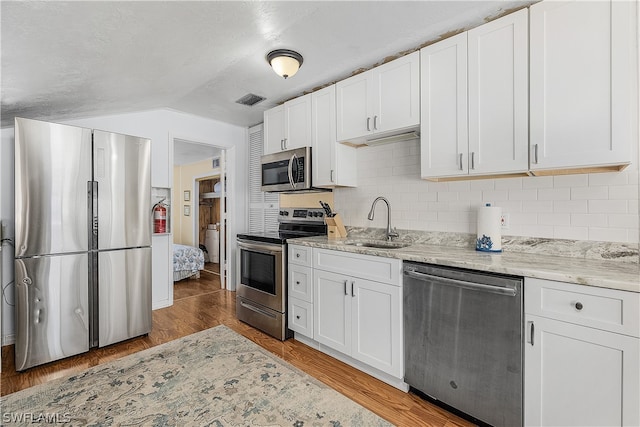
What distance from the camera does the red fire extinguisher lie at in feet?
11.6

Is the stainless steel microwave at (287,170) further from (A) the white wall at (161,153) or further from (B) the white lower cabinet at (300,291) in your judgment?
(A) the white wall at (161,153)

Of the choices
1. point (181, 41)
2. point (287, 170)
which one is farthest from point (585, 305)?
point (181, 41)

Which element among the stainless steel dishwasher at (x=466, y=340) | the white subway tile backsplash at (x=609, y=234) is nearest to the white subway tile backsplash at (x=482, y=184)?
the white subway tile backsplash at (x=609, y=234)

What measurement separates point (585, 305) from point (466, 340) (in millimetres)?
592

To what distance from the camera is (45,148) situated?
2301mm

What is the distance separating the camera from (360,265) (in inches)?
85.7

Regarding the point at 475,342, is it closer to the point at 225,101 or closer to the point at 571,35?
the point at 571,35

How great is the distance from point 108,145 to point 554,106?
11.0 ft

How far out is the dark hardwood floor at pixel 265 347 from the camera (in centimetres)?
180

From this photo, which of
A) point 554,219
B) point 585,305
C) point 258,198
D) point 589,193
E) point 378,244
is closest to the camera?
point 585,305

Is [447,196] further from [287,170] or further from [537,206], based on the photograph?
[287,170]

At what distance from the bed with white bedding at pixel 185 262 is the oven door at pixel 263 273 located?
2086 mm

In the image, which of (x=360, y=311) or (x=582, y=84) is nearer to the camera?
(x=582, y=84)

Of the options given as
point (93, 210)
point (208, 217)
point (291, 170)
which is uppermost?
point (291, 170)
